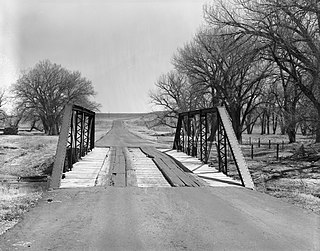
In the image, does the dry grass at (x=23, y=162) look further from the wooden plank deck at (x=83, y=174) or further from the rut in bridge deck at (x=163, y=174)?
the rut in bridge deck at (x=163, y=174)

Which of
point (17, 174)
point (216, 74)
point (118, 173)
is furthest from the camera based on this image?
point (216, 74)

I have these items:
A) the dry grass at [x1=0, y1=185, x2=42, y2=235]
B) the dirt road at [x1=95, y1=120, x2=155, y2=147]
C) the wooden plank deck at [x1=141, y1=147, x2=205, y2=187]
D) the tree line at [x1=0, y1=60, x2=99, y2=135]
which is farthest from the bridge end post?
the tree line at [x1=0, y1=60, x2=99, y2=135]

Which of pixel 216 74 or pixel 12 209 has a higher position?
pixel 216 74

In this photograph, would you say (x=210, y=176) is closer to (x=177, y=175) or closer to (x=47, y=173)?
(x=177, y=175)

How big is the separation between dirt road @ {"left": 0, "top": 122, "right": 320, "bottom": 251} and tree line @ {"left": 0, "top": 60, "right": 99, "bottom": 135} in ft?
180

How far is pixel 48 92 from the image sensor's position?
6238cm

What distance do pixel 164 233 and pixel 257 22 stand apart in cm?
1919

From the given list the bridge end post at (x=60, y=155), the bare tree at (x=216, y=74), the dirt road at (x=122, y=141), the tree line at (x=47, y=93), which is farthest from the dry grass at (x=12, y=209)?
the tree line at (x=47, y=93)

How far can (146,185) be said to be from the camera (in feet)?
32.4

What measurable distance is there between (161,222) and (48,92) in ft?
194

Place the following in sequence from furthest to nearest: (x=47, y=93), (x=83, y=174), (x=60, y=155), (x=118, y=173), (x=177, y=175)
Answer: (x=47, y=93), (x=177, y=175), (x=118, y=173), (x=83, y=174), (x=60, y=155)

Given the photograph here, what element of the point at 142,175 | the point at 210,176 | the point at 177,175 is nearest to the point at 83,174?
the point at 142,175

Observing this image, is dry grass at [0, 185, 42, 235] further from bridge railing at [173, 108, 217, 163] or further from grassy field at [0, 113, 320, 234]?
bridge railing at [173, 108, 217, 163]

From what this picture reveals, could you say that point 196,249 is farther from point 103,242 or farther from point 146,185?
point 146,185
